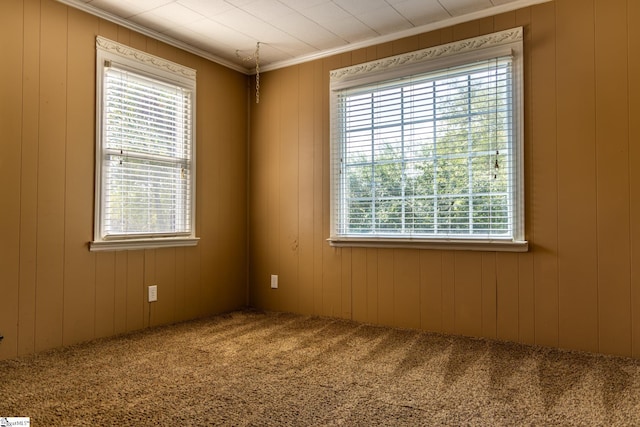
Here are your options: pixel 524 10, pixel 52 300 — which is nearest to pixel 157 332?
pixel 52 300

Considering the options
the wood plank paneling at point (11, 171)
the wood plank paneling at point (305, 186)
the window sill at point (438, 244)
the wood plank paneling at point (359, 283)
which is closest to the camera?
the wood plank paneling at point (11, 171)

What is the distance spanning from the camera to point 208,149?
391 cm

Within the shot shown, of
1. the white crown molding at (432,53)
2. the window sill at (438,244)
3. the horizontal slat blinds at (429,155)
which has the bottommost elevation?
the window sill at (438,244)

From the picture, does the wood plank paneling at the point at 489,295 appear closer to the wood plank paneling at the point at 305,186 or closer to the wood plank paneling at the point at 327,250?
the wood plank paneling at the point at 327,250

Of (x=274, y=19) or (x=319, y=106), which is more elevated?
(x=274, y=19)

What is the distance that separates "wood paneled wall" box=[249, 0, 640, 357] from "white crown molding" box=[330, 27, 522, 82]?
0.19 feet

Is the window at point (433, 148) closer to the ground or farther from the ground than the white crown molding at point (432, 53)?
closer to the ground

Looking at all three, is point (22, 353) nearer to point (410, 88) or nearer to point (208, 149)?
point (208, 149)

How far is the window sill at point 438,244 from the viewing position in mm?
2959

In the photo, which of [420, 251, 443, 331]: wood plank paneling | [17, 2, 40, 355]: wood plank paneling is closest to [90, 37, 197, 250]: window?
[17, 2, 40, 355]: wood plank paneling

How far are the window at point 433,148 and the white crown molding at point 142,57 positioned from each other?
4.15 feet

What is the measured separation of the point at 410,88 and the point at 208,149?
1816 mm

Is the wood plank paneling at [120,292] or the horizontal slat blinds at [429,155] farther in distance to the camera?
the wood plank paneling at [120,292]

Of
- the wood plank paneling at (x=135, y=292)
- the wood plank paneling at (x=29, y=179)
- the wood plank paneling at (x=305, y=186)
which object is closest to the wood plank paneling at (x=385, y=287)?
the wood plank paneling at (x=305, y=186)
